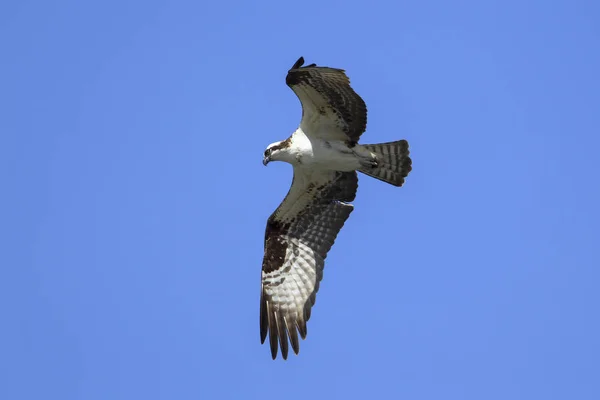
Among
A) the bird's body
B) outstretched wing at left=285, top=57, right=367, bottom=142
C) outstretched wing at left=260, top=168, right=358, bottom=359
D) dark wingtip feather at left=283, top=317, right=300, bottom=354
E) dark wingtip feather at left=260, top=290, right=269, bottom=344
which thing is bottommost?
dark wingtip feather at left=283, top=317, right=300, bottom=354

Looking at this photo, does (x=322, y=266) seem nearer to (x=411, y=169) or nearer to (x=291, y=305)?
(x=291, y=305)

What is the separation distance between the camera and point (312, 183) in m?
12.6

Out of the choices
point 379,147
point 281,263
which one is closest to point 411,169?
point 379,147

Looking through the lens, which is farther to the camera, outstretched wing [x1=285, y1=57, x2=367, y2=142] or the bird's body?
the bird's body

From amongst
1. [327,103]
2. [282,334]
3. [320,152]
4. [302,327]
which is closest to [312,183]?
[320,152]

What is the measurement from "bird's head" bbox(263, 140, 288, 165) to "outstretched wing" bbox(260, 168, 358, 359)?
1.58 ft

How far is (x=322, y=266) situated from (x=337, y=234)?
0.49 meters

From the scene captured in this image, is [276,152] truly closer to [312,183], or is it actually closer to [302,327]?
[312,183]

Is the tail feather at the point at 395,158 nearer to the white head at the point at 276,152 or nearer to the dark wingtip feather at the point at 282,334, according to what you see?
the white head at the point at 276,152

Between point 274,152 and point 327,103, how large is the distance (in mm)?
969

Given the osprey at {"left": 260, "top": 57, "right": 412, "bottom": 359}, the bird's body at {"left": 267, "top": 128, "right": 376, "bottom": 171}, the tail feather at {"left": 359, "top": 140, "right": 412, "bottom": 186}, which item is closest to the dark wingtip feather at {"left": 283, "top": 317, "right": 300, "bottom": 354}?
the osprey at {"left": 260, "top": 57, "right": 412, "bottom": 359}

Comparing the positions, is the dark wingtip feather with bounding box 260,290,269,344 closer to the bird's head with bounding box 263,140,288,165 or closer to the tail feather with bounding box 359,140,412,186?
the bird's head with bounding box 263,140,288,165

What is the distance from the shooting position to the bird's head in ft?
39.0

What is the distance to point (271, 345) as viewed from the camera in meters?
11.9
